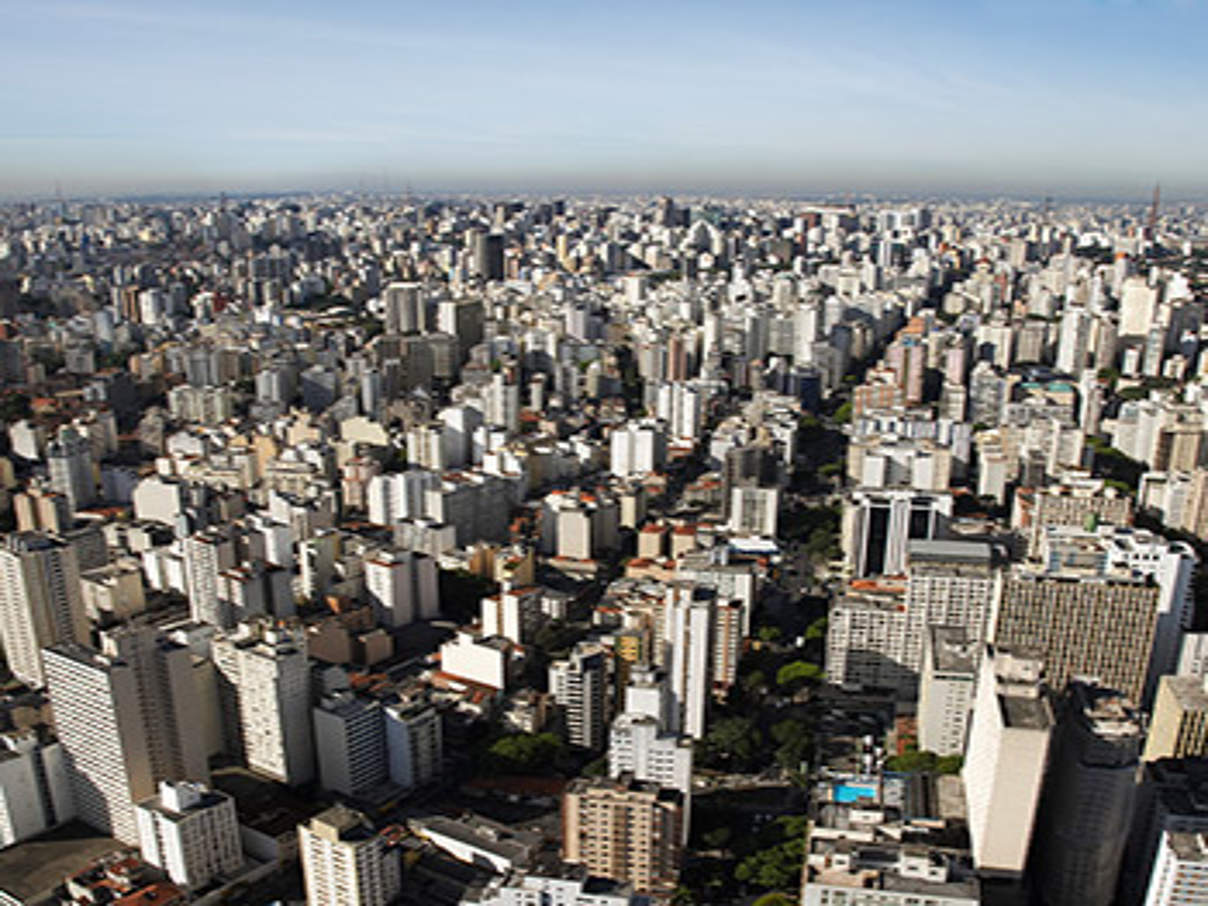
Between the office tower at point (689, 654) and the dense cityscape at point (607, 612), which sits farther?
the office tower at point (689, 654)

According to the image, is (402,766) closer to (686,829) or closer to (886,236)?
(686,829)

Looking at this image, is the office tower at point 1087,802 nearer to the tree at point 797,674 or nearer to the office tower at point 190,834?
the tree at point 797,674

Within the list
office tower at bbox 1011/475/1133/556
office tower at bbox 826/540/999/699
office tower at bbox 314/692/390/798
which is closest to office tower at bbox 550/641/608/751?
office tower at bbox 314/692/390/798

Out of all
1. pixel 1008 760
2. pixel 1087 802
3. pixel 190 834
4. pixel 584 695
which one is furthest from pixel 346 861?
pixel 1087 802

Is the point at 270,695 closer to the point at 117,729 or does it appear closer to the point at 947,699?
the point at 117,729

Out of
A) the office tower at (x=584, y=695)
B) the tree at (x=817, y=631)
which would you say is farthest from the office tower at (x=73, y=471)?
the tree at (x=817, y=631)

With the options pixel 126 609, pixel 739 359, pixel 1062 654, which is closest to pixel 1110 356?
pixel 739 359
